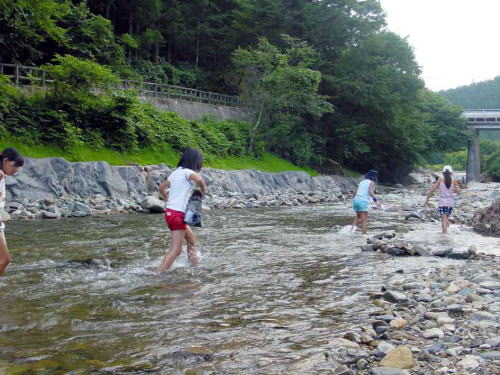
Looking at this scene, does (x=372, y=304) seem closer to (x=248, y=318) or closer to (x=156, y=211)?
(x=248, y=318)

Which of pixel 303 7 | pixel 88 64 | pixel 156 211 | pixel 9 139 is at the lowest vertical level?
pixel 156 211

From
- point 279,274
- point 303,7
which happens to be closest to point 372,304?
point 279,274

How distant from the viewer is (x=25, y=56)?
31578mm

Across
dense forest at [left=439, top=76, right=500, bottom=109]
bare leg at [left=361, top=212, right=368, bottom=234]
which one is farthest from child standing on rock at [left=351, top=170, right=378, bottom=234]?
dense forest at [left=439, top=76, right=500, bottom=109]

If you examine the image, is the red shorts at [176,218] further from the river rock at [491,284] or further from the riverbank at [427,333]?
the river rock at [491,284]

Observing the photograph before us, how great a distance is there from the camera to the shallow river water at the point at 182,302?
13.3ft

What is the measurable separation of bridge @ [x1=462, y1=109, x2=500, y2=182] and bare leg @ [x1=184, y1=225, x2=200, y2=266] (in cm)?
6344

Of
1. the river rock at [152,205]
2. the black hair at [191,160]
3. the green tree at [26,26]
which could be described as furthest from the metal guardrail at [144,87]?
the black hair at [191,160]

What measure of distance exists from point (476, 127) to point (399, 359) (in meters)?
69.0

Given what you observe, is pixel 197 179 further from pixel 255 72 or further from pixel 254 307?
pixel 255 72

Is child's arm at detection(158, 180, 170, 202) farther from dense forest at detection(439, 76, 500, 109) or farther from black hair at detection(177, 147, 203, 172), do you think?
dense forest at detection(439, 76, 500, 109)

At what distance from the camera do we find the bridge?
63.5m

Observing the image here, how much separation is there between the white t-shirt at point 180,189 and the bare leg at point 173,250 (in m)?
0.41

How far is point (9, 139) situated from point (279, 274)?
18865 mm
